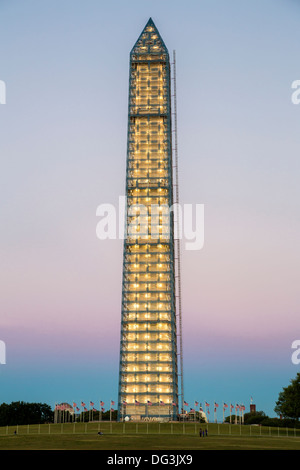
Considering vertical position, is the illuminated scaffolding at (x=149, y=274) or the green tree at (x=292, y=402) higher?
the illuminated scaffolding at (x=149, y=274)

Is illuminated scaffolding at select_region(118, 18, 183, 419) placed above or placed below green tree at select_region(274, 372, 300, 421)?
above

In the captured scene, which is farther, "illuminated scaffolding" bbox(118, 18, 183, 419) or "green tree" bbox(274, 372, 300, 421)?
"illuminated scaffolding" bbox(118, 18, 183, 419)

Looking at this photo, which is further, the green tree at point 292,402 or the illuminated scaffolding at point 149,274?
the illuminated scaffolding at point 149,274

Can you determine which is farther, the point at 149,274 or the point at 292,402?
the point at 149,274

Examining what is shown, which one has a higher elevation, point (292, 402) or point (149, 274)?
point (149, 274)
